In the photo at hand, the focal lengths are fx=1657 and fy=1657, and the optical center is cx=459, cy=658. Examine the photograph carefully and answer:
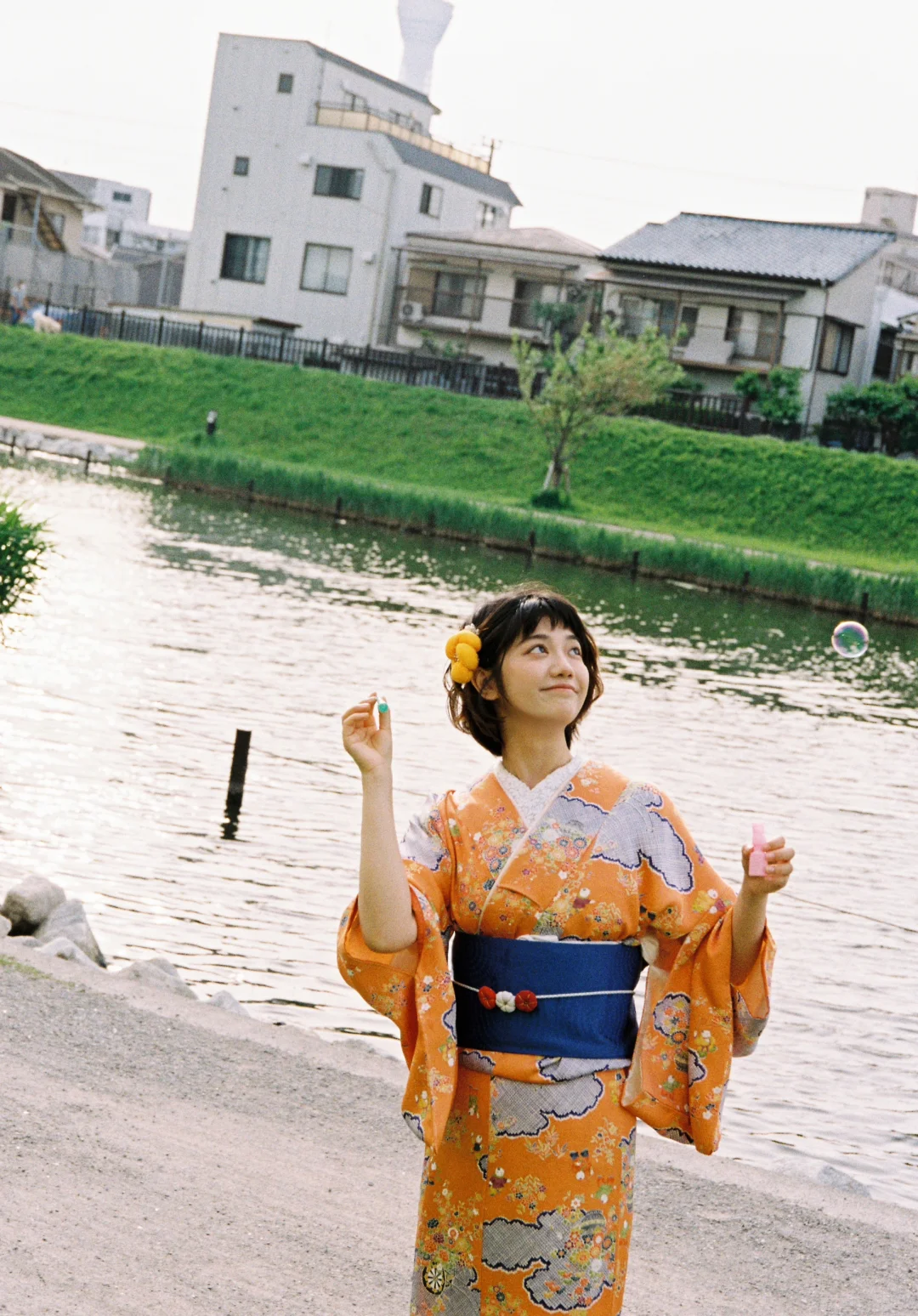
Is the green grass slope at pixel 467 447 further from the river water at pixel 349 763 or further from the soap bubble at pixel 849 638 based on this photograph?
the soap bubble at pixel 849 638

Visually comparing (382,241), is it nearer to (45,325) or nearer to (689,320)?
(689,320)

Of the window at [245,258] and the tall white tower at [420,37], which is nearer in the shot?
the window at [245,258]

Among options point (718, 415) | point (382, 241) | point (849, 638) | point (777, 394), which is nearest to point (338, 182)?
point (382, 241)

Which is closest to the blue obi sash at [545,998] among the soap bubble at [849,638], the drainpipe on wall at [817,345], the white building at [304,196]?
the soap bubble at [849,638]

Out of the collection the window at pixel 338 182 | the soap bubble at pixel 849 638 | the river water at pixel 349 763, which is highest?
the window at pixel 338 182

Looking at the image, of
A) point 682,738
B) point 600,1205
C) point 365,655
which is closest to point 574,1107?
point 600,1205

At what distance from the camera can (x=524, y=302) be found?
53.5m

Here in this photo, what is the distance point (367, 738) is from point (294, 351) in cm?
4955

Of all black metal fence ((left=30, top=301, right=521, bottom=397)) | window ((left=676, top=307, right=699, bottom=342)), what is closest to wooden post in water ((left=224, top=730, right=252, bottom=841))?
black metal fence ((left=30, top=301, right=521, bottom=397))

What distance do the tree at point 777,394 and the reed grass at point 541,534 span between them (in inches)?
346

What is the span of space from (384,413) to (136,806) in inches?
1389

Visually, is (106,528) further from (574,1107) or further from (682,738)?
(574,1107)

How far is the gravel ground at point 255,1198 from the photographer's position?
4.38 metres

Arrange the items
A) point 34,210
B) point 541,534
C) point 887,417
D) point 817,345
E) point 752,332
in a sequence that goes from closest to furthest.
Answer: point 541,534, point 887,417, point 817,345, point 752,332, point 34,210
